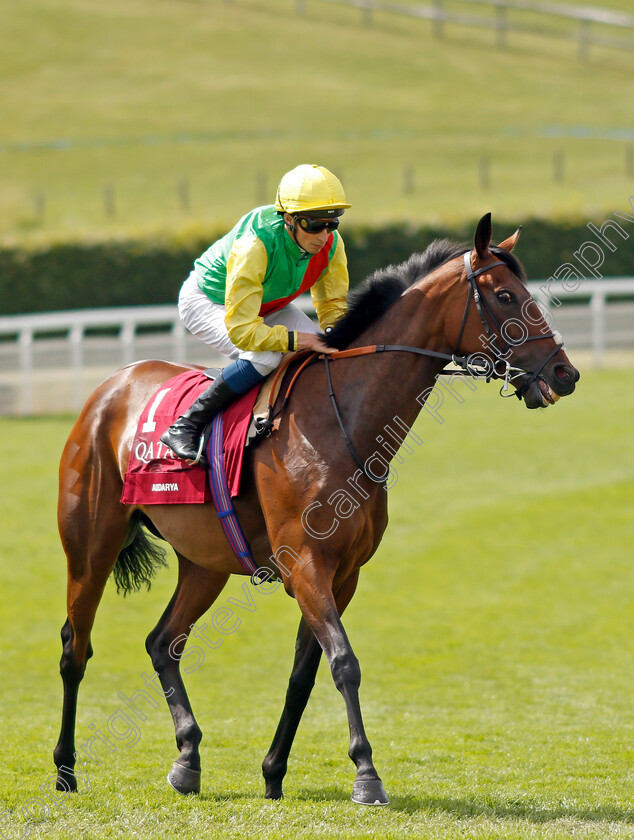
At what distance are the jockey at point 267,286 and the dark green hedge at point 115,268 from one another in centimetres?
1571

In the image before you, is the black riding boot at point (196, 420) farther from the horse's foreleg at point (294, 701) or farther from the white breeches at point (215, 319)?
the horse's foreleg at point (294, 701)

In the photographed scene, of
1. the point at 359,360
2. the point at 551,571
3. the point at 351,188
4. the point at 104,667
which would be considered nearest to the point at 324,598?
the point at 359,360

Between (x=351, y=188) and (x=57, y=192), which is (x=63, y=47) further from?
(x=351, y=188)

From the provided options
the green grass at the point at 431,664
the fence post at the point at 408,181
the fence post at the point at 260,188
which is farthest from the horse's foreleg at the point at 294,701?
the fence post at the point at 408,181

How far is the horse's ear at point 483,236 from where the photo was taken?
13.5 feet

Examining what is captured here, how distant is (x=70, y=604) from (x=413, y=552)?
199 inches

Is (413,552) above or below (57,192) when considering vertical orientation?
below

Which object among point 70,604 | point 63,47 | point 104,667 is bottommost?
point 104,667

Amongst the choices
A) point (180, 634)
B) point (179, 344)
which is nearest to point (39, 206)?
point (179, 344)

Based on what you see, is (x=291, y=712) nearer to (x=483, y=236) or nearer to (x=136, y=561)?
(x=136, y=561)

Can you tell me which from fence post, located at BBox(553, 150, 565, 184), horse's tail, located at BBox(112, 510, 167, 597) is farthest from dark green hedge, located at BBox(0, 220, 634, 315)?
horse's tail, located at BBox(112, 510, 167, 597)

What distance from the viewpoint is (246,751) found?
18.3 ft

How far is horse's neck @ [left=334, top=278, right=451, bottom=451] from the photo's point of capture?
4.30 m

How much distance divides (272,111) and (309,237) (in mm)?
36997
